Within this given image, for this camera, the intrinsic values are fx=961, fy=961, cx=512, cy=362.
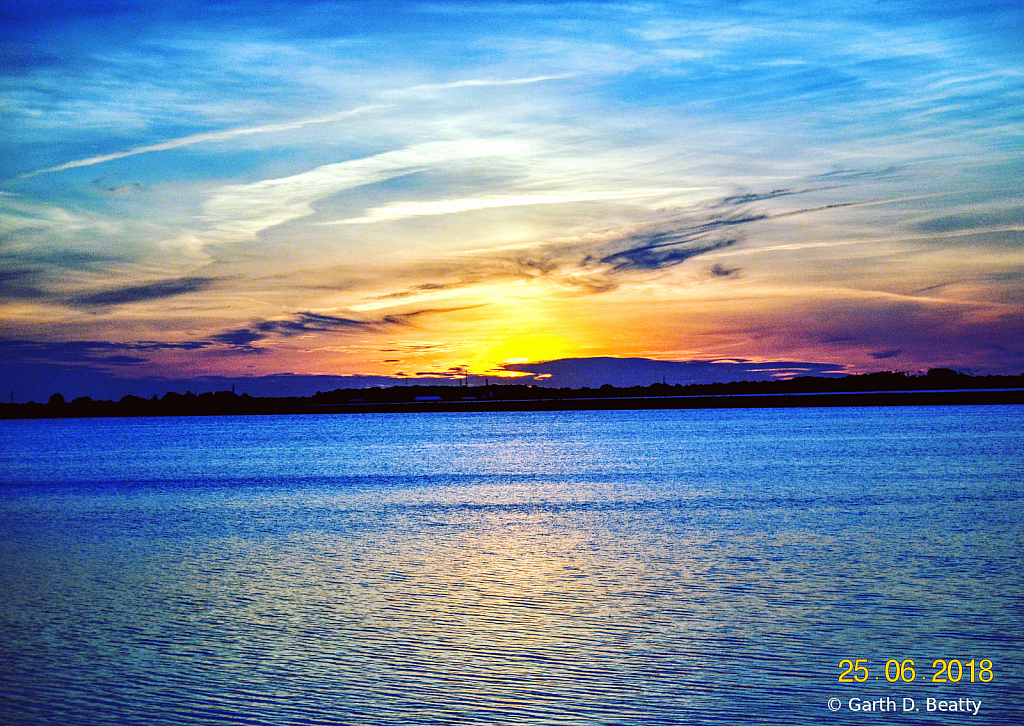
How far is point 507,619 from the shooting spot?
12055mm

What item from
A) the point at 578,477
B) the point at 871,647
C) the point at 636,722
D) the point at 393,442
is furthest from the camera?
the point at 393,442

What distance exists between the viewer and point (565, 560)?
16.7 m

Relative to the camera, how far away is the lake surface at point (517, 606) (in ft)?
29.5

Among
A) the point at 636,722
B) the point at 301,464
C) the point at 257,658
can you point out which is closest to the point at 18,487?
the point at 301,464

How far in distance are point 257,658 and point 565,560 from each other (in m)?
7.15

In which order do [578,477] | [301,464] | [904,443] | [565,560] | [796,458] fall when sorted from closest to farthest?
[565,560], [578,477], [796,458], [301,464], [904,443]

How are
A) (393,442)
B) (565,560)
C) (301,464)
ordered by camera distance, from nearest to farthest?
(565,560) → (301,464) → (393,442)

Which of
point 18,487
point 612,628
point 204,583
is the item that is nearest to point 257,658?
point 612,628

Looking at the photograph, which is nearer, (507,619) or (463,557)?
(507,619)

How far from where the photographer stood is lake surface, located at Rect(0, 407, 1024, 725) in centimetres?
900

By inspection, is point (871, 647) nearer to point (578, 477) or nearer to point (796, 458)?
point (578, 477)

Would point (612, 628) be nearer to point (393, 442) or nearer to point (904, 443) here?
point (904, 443)

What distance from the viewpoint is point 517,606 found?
42.0 ft

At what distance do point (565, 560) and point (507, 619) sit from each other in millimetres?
4726
